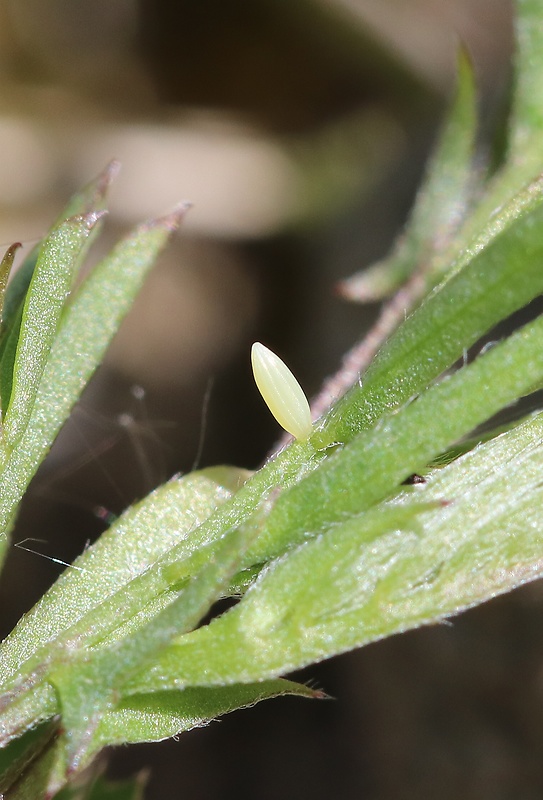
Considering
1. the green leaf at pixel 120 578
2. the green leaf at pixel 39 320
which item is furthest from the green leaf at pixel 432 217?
the green leaf at pixel 39 320

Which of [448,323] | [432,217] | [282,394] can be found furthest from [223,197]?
[448,323]

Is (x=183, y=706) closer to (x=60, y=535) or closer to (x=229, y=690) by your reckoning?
(x=229, y=690)

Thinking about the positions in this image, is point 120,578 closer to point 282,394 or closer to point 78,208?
point 282,394

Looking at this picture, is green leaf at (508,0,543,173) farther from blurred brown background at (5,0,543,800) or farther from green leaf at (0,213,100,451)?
green leaf at (0,213,100,451)

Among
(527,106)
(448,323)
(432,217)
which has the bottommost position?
(432,217)

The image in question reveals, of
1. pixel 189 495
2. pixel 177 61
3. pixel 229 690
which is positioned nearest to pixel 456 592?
pixel 229 690

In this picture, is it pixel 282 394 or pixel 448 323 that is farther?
pixel 282 394
